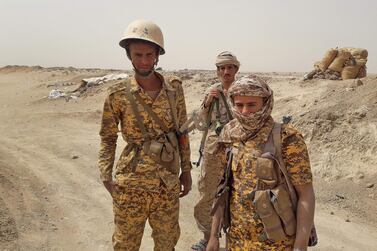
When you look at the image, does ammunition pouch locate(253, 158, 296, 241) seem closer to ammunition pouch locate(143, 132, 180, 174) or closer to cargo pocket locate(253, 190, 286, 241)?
cargo pocket locate(253, 190, 286, 241)

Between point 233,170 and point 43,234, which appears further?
point 43,234

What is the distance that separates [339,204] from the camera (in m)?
5.71

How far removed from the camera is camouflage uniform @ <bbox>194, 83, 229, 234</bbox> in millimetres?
3797

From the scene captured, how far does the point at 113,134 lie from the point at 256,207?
47.1 inches

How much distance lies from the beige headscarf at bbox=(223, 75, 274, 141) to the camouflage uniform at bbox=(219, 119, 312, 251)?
35 mm

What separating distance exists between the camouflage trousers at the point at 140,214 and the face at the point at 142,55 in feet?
2.77

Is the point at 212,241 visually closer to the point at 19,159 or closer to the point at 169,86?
the point at 169,86

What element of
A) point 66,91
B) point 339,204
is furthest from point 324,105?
point 66,91

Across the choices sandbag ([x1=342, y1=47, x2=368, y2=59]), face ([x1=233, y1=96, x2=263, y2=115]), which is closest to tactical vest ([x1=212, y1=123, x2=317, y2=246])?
face ([x1=233, y1=96, x2=263, y2=115])

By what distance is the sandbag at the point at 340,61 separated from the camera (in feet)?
36.3

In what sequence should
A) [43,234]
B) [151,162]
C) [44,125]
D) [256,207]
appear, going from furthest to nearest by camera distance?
1. [44,125]
2. [43,234]
3. [151,162]
4. [256,207]

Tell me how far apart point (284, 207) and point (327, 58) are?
10564mm

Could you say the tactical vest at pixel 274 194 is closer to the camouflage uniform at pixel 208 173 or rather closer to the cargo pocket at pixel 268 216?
the cargo pocket at pixel 268 216

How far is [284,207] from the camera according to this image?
1965 millimetres
